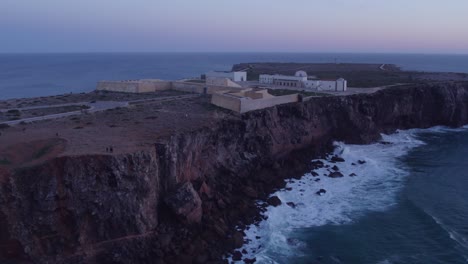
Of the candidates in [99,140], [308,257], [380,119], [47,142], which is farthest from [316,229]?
[380,119]

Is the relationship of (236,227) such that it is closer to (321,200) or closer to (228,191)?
(228,191)

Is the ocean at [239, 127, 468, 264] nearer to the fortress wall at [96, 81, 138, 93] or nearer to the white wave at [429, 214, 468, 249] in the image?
the white wave at [429, 214, 468, 249]

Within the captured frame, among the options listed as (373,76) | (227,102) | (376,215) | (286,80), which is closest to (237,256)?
(376,215)

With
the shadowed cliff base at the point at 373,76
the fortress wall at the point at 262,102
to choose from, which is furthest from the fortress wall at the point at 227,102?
the shadowed cliff base at the point at 373,76

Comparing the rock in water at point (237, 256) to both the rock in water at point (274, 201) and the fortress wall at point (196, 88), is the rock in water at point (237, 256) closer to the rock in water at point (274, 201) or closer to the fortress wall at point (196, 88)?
the rock in water at point (274, 201)

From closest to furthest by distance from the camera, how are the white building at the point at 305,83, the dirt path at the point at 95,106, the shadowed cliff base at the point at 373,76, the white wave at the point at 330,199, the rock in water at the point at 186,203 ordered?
1. the white wave at the point at 330,199
2. the rock in water at the point at 186,203
3. the dirt path at the point at 95,106
4. the white building at the point at 305,83
5. the shadowed cliff base at the point at 373,76

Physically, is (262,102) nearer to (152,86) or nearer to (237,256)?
(152,86)
